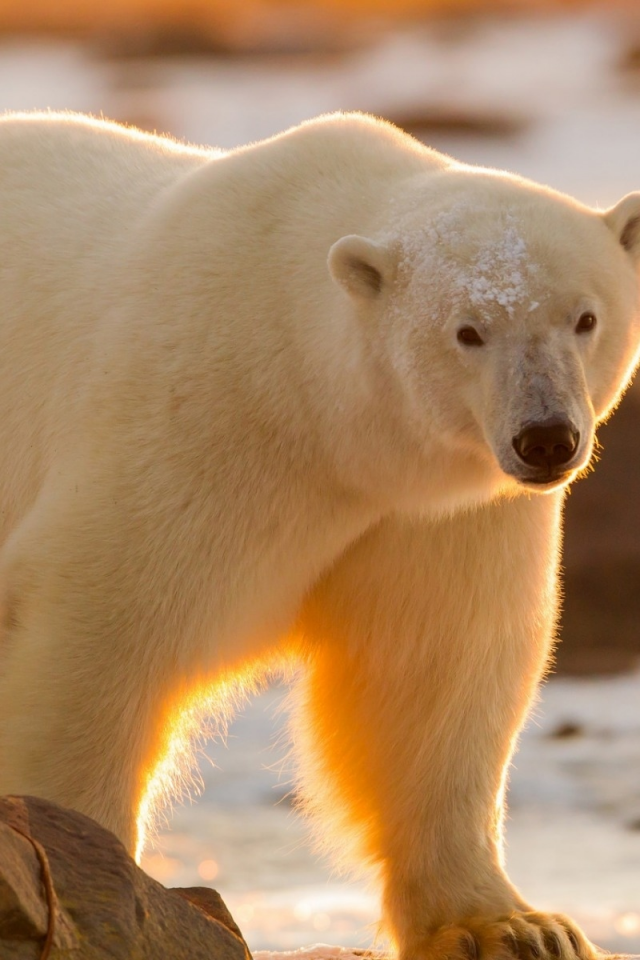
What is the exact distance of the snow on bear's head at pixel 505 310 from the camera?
3.38 metres

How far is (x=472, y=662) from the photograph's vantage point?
4.13 m

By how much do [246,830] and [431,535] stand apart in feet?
15.8

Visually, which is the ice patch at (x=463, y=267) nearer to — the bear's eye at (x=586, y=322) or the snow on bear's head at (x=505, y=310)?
the snow on bear's head at (x=505, y=310)

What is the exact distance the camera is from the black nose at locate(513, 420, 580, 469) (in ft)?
10.9

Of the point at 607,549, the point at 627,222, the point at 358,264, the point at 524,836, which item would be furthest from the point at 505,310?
the point at 607,549

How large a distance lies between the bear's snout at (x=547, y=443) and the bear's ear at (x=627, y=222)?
0.62m

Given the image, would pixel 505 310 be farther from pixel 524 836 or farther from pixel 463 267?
pixel 524 836

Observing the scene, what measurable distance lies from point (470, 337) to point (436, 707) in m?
1.10

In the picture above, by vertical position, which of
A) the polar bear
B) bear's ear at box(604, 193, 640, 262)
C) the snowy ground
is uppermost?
the snowy ground

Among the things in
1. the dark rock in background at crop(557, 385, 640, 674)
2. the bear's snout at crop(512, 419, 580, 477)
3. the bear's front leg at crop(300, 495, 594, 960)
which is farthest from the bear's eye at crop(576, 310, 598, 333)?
the dark rock in background at crop(557, 385, 640, 674)

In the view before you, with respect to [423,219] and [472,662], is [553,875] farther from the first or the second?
[423,219]

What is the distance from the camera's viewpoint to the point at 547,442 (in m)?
3.32

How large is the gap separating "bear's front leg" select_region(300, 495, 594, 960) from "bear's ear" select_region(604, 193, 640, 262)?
0.65m

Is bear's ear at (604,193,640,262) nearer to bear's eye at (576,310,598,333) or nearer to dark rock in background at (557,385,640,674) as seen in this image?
bear's eye at (576,310,598,333)
